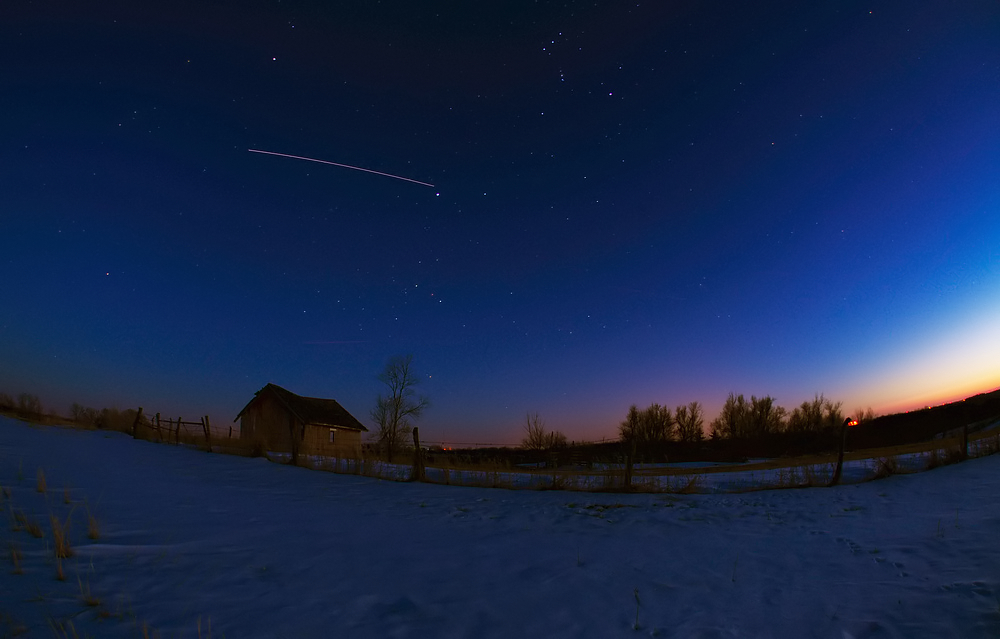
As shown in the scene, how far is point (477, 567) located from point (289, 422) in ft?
108

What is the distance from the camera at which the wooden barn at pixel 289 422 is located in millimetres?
34219

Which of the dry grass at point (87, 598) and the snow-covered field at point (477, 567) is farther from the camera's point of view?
the snow-covered field at point (477, 567)

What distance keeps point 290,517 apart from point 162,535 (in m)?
2.62

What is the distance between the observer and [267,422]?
36.0 meters

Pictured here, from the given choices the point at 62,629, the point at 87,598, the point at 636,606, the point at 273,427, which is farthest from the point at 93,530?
the point at 273,427

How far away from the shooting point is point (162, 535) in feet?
22.0

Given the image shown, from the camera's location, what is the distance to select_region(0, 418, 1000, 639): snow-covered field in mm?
4473

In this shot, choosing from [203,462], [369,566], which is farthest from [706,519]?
[203,462]

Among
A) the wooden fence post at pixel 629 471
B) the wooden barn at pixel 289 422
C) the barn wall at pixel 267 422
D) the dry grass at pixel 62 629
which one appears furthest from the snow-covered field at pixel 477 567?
the barn wall at pixel 267 422

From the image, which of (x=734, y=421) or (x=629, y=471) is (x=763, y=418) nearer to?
(x=734, y=421)

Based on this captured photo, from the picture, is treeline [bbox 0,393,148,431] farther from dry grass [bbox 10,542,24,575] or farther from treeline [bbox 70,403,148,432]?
dry grass [bbox 10,542,24,575]

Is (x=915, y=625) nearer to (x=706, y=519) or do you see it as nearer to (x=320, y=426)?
(x=706, y=519)

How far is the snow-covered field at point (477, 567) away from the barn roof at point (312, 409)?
23.4m

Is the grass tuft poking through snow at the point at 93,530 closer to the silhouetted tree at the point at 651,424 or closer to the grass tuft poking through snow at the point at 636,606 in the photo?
the grass tuft poking through snow at the point at 636,606
